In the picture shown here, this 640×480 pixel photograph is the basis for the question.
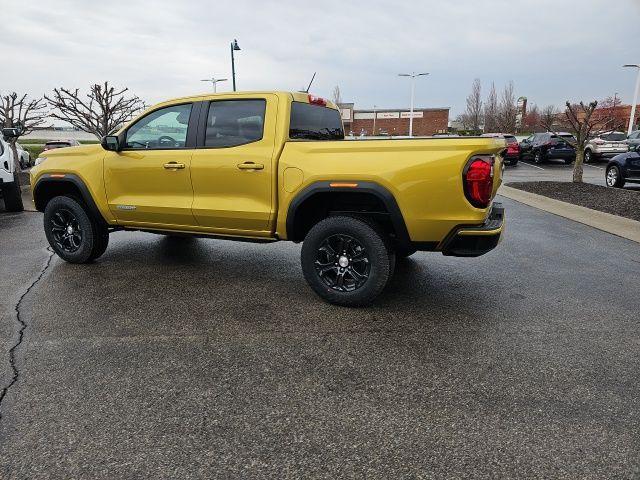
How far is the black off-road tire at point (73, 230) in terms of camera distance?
17.7 feet

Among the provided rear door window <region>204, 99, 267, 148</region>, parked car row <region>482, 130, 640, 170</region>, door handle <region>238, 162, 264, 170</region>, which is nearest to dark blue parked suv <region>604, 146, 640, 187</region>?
parked car row <region>482, 130, 640, 170</region>

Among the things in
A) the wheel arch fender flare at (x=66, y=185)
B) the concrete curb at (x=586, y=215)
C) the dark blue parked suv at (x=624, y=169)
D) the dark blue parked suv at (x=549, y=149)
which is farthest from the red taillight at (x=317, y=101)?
the dark blue parked suv at (x=549, y=149)

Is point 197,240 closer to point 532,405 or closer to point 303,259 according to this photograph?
point 303,259

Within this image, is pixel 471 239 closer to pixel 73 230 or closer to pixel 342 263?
pixel 342 263

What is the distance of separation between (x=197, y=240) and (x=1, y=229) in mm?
3587

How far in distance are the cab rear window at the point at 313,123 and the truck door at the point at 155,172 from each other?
1.03 m

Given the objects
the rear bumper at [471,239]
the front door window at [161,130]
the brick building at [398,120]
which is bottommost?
the rear bumper at [471,239]

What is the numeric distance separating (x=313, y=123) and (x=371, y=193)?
4.50 ft

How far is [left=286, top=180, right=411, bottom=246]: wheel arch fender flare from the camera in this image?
12.4 ft

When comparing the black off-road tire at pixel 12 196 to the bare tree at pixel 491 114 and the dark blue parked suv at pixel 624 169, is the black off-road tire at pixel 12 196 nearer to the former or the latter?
the dark blue parked suv at pixel 624 169

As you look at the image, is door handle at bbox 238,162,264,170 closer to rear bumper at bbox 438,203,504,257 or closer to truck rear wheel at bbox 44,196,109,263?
rear bumper at bbox 438,203,504,257

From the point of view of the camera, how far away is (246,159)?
14.0ft

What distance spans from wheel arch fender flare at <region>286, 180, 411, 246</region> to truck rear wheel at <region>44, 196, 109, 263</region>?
2673 millimetres

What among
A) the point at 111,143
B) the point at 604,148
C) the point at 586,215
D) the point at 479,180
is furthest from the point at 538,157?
the point at 111,143
